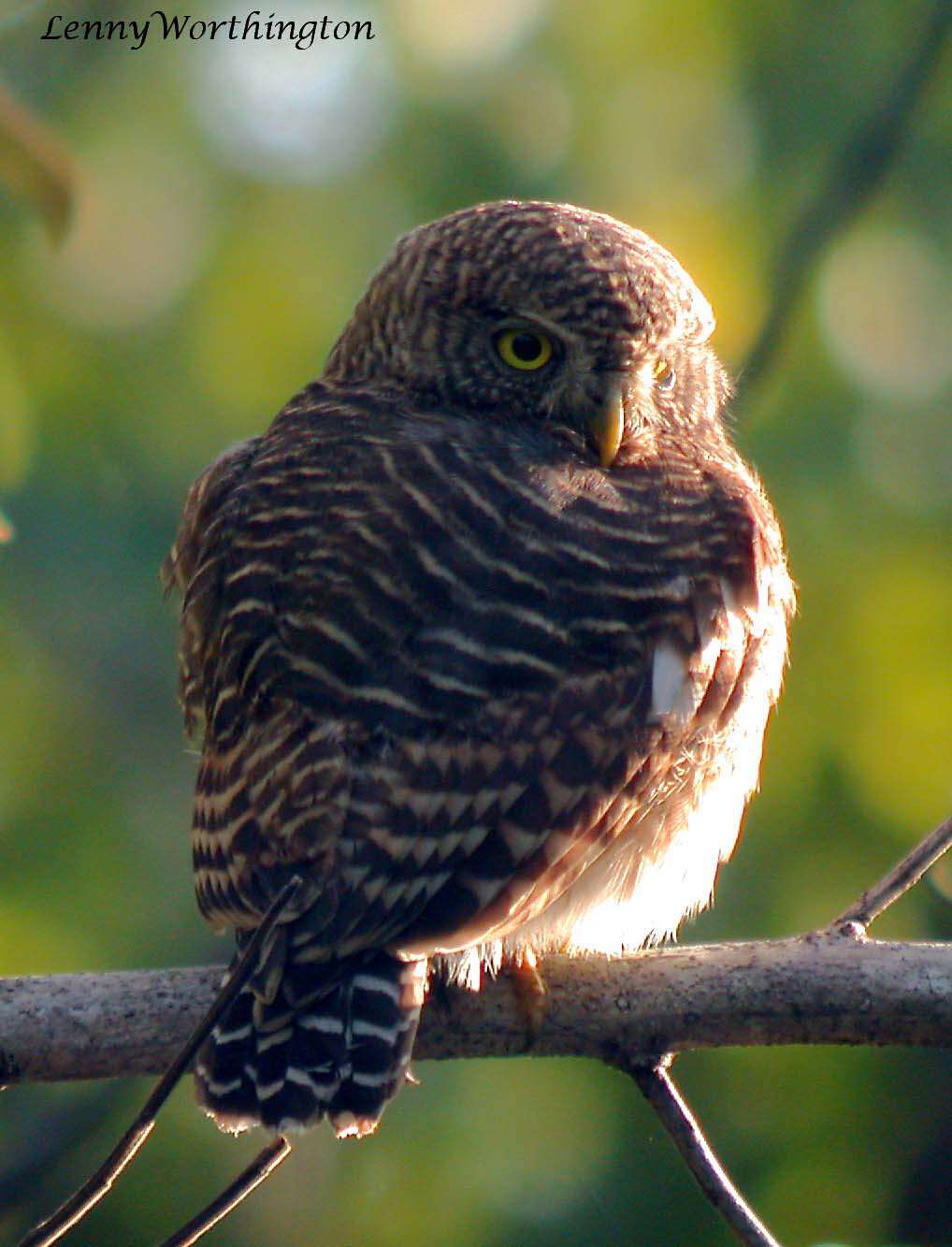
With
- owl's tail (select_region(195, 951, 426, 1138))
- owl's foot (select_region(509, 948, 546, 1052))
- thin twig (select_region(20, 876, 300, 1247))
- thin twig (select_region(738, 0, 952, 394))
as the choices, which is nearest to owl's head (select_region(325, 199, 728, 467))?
thin twig (select_region(738, 0, 952, 394))

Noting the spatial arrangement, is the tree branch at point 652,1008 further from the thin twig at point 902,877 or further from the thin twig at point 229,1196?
the thin twig at point 229,1196

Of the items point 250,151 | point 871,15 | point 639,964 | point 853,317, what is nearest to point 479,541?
point 639,964

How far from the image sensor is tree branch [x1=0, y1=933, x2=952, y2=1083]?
8.14 feet

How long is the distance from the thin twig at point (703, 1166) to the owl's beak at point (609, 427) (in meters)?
1.14

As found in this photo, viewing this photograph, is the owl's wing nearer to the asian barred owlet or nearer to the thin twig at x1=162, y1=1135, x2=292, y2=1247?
the asian barred owlet

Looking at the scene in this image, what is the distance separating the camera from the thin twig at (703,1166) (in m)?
2.30

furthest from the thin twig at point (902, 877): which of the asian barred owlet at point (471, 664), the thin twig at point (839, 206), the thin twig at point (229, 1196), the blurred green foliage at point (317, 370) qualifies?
the blurred green foliage at point (317, 370)

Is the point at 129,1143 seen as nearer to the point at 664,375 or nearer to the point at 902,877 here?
the point at 902,877

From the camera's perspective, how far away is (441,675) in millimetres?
2658

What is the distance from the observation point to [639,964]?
267cm

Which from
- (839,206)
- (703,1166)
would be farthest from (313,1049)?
(839,206)

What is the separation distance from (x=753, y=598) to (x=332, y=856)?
3.08 ft

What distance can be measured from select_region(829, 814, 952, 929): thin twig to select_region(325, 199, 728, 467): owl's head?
91cm

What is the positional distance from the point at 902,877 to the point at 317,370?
4344 millimetres
